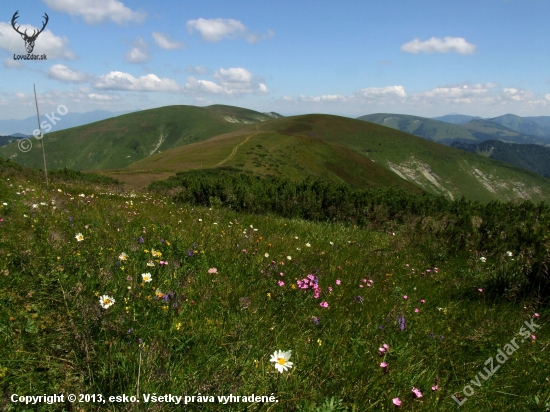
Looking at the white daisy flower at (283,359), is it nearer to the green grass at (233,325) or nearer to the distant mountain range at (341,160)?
the green grass at (233,325)

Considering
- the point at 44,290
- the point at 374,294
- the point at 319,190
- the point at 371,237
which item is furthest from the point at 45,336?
the point at 319,190

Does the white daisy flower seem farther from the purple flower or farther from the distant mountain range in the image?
the distant mountain range

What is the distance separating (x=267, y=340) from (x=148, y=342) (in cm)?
96

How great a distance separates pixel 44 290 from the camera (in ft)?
9.86

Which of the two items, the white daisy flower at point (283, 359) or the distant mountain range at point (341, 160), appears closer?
the white daisy flower at point (283, 359)

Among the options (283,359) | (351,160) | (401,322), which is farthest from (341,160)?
(283,359)

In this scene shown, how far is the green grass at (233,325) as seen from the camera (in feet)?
7.15

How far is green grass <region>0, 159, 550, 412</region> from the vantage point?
2.18 meters

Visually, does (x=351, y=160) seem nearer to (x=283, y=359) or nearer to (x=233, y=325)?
(x=233, y=325)

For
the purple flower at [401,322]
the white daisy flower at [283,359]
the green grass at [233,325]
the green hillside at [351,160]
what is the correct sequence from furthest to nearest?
the green hillside at [351,160], the purple flower at [401,322], the green grass at [233,325], the white daisy flower at [283,359]

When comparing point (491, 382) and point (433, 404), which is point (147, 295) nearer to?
point (433, 404)

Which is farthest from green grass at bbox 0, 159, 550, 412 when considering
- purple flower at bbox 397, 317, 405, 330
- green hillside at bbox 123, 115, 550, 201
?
green hillside at bbox 123, 115, 550, 201

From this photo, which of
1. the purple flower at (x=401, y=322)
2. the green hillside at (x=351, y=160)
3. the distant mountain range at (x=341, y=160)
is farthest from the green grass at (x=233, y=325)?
the green hillside at (x=351, y=160)

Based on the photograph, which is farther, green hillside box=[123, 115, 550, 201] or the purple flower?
green hillside box=[123, 115, 550, 201]
